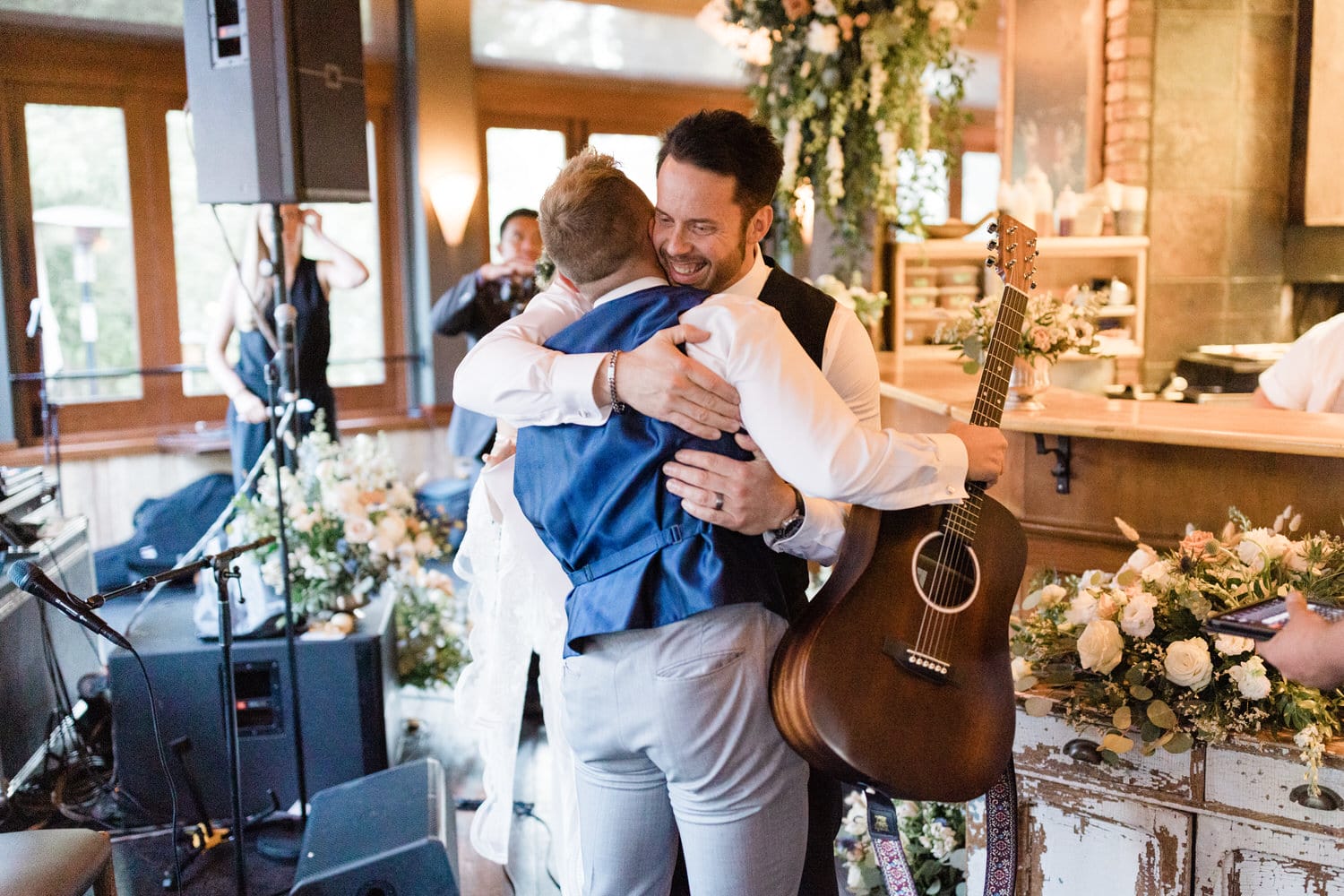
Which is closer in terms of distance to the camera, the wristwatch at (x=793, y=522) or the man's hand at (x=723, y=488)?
the man's hand at (x=723, y=488)

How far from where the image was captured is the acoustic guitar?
1.63 m

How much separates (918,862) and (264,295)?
2986 mm

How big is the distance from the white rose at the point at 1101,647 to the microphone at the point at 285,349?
215 centimetres

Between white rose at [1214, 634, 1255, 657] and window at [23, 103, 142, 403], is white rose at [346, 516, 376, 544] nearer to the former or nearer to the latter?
white rose at [1214, 634, 1255, 657]

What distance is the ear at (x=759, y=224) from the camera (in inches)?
73.6

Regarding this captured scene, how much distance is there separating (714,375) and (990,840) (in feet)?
3.38

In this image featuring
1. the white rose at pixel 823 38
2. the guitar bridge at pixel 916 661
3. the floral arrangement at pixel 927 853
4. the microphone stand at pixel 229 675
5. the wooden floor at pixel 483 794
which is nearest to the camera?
the guitar bridge at pixel 916 661

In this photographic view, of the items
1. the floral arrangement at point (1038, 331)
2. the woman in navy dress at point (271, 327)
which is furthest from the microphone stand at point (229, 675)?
the floral arrangement at point (1038, 331)

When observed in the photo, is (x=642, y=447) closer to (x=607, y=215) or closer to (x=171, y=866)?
(x=607, y=215)

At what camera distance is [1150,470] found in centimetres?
351

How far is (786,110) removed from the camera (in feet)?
17.0

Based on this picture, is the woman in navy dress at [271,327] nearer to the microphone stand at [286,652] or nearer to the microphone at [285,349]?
the microphone at [285,349]

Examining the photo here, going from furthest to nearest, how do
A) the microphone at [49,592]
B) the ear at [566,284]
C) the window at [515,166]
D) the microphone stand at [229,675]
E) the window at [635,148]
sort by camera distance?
the window at [635,148]
the window at [515,166]
the microphone stand at [229,675]
the microphone at [49,592]
the ear at [566,284]

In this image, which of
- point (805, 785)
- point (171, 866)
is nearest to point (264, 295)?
point (171, 866)
